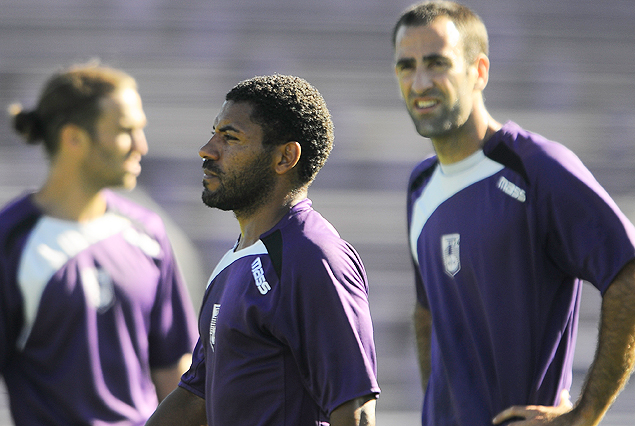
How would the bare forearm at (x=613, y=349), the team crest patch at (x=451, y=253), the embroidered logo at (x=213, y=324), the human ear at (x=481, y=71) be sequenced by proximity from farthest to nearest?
1. the human ear at (x=481, y=71)
2. the team crest patch at (x=451, y=253)
3. the bare forearm at (x=613, y=349)
4. the embroidered logo at (x=213, y=324)

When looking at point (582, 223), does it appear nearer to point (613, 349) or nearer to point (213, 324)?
point (613, 349)

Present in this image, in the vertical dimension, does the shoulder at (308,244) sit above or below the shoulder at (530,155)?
below

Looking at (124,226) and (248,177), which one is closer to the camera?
(248,177)

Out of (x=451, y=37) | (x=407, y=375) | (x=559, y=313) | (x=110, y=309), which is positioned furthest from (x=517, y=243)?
(x=407, y=375)

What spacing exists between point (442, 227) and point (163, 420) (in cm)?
99

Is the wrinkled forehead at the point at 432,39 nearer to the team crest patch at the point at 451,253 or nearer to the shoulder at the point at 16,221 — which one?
the team crest patch at the point at 451,253

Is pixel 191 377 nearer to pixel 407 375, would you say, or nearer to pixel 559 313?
pixel 559 313

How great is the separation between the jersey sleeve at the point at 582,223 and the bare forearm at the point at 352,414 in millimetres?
741

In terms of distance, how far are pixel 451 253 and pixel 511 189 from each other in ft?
0.90

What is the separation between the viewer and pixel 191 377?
212cm

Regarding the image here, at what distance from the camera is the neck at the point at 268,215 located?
1.94m

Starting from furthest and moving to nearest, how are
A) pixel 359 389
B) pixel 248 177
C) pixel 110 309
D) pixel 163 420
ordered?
pixel 110 309 < pixel 163 420 < pixel 248 177 < pixel 359 389

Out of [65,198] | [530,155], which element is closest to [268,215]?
[530,155]

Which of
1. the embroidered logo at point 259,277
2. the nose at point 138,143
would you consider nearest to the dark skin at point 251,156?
the embroidered logo at point 259,277
